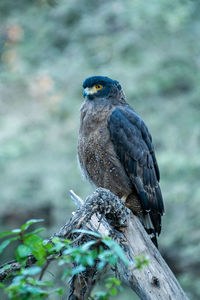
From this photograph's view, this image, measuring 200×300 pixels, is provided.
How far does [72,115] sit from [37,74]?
1187 mm

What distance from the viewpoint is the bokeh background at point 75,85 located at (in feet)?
25.2

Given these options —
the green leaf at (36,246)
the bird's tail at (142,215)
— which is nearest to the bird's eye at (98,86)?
the bird's tail at (142,215)

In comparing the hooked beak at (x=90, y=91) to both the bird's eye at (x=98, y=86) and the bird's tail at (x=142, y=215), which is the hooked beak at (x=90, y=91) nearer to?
the bird's eye at (x=98, y=86)

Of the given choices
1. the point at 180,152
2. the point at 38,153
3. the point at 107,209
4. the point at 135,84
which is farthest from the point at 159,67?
the point at 107,209

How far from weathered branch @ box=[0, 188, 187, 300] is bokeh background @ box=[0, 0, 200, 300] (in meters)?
3.74

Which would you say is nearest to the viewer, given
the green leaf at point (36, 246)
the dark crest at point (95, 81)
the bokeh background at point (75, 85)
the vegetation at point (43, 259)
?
the vegetation at point (43, 259)

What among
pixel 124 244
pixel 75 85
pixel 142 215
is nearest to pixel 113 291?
pixel 124 244

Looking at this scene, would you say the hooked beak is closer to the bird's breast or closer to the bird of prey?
the bird of prey

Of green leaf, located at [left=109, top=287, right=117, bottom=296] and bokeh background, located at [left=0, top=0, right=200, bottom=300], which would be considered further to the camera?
bokeh background, located at [left=0, top=0, right=200, bottom=300]

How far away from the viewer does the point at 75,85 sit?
8.59 metres

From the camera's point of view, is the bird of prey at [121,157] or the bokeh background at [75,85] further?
the bokeh background at [75,85]

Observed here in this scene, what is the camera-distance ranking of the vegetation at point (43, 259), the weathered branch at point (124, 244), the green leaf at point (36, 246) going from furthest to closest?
1. the weathered branch at point (124, 244)
2. the green leaf at point (36, 246)
3. the vegetation at point (43, 259)

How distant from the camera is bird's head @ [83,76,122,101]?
14.5 ft

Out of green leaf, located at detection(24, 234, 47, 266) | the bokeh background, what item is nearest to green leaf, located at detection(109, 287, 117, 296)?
green leaf, located at detection(24, 234, 47, 266)
